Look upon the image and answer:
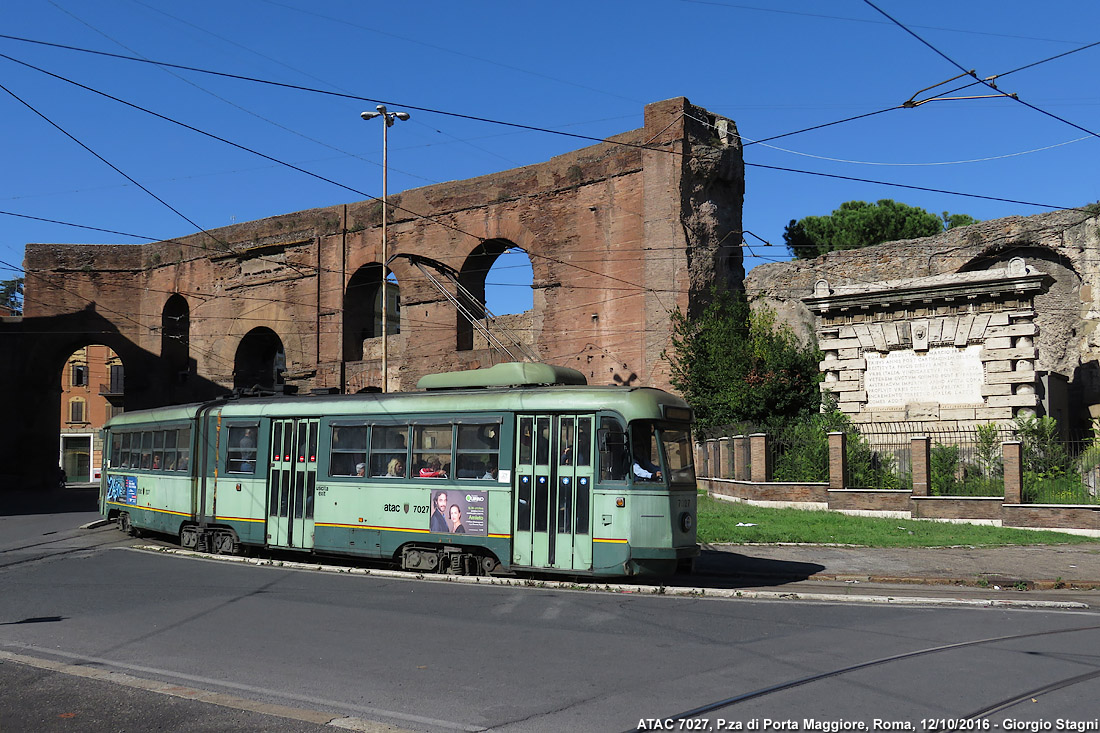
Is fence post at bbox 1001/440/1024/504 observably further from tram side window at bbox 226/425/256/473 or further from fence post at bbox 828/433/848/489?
tram side window at bbox 226/425/256/473

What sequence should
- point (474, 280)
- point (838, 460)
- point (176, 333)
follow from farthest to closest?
point (176, 333) < point (474, 280) < point (838, 460)

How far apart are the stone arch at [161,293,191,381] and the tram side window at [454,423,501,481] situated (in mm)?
33654

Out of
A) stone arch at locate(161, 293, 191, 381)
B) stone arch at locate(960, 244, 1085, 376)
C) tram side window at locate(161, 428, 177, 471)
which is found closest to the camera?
tram side window at locate(161, 428, 177, 471)

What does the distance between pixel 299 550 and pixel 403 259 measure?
71.1ft

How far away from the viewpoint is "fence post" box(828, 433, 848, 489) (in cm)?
2134

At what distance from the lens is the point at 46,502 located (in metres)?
34.3

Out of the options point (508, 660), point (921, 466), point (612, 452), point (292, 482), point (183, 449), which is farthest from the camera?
point (921, 466)

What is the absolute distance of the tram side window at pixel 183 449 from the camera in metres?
17.6

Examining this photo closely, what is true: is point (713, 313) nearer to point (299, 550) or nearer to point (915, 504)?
point (915, 504)

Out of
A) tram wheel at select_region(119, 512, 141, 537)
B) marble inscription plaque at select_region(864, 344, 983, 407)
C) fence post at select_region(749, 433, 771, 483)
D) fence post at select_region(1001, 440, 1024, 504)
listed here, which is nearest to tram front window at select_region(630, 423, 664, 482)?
fence post at select_region(1001, 440, 1024, 504)

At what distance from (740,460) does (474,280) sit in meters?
14.1

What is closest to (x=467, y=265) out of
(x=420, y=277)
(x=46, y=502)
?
(x=420, y=277)

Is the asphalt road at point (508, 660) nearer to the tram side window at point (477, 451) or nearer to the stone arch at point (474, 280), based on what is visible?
the tram side window at point (477, 451)

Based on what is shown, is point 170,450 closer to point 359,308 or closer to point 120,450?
point 120,450
